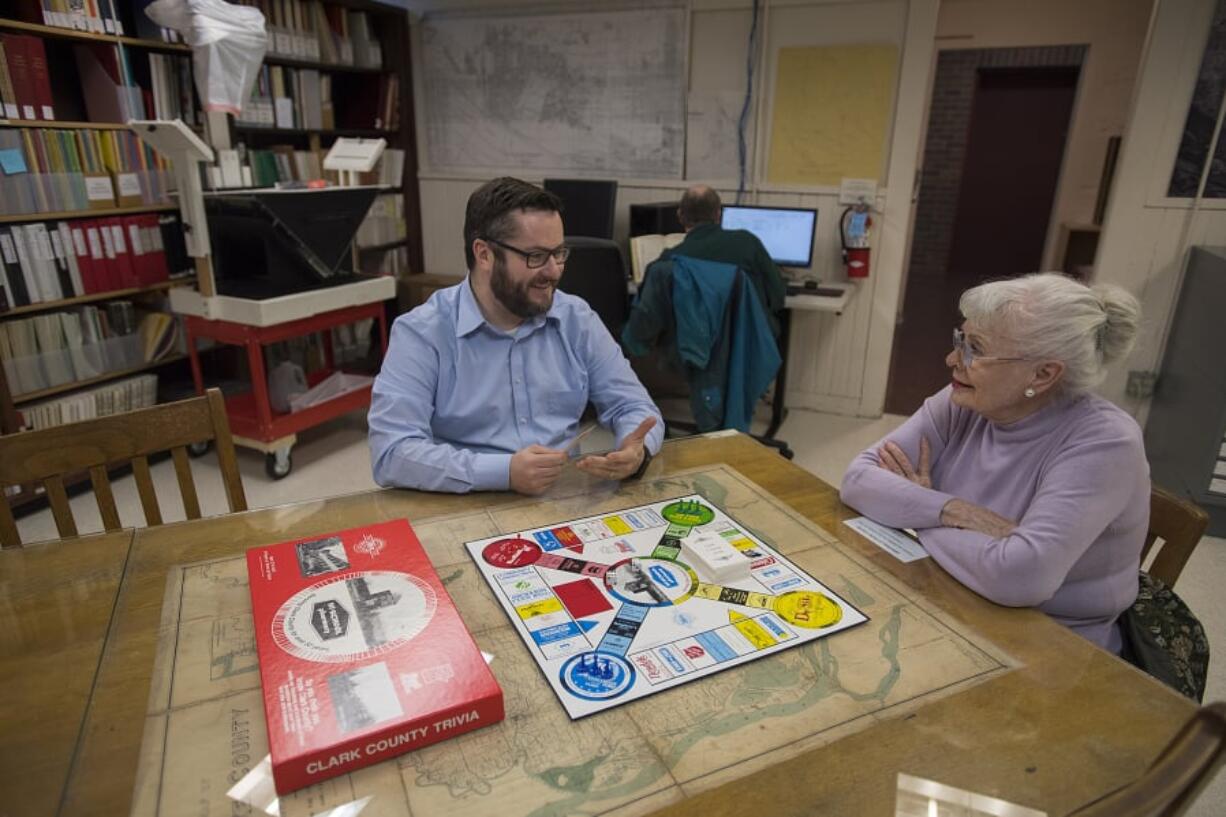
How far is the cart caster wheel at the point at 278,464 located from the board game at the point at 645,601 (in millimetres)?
2336

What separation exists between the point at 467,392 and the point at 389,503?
1.31 feet

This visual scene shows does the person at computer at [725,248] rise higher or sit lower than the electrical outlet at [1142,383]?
higher

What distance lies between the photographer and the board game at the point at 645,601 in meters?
0.90

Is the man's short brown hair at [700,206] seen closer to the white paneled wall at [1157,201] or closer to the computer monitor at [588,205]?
the computer monitor at [588,205]

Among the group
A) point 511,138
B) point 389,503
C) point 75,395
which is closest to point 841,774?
point 389,503

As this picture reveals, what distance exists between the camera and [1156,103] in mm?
3088

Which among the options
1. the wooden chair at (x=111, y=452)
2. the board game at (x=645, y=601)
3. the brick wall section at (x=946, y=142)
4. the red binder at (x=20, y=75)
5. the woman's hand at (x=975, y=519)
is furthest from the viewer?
the brick wall section at (x=946, y=142)

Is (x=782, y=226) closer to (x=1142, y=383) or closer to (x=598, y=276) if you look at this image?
(x=598, y=276)

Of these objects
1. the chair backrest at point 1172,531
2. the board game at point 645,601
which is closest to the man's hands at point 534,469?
Result: the board game at point 645,601

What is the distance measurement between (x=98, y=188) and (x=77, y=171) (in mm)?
92

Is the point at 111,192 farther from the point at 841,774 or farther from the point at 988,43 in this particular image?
the point at 988,43

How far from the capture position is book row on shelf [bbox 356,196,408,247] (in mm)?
4520

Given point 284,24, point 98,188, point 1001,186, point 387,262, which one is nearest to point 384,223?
point 387,262

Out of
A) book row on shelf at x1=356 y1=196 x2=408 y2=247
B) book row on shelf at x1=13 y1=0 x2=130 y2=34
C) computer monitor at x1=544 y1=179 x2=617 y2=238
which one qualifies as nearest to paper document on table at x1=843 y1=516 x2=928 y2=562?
computer monitor at x1=544 y1=179 x2=617 y2=238
